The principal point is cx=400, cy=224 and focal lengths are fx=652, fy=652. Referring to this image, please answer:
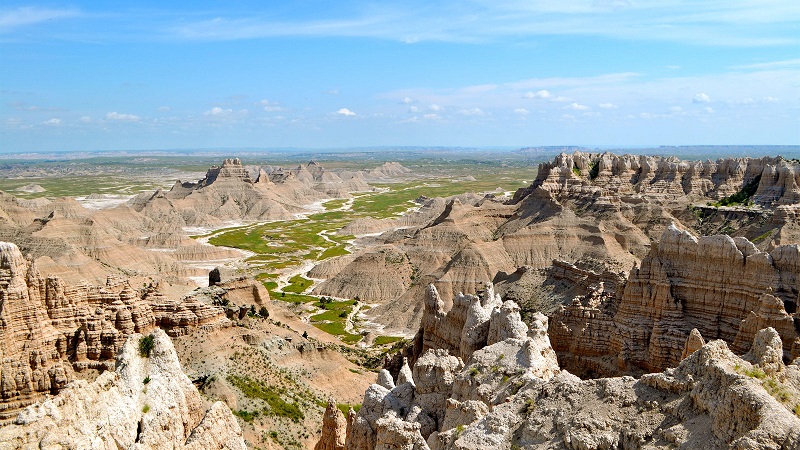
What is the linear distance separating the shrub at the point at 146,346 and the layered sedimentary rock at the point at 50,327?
701 cm

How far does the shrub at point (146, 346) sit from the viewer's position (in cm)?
2358

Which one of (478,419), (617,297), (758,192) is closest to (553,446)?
(478,419)

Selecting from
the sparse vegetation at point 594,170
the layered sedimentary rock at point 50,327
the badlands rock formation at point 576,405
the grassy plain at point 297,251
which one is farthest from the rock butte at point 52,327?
the sparse vegetation at point 594,170

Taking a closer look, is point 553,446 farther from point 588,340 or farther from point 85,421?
point 588,340

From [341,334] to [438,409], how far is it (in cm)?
5413

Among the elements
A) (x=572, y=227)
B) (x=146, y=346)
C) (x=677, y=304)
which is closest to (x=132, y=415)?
(x=146, y=346)

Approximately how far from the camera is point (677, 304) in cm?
3625

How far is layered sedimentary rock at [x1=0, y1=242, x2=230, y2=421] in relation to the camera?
2775 centimetres

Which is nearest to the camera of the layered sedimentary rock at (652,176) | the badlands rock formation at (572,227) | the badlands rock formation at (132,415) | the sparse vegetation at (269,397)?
the badlands rock formation at (132,415)

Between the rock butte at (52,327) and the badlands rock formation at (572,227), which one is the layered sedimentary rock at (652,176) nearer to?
the badlands rock formation at (572,227)

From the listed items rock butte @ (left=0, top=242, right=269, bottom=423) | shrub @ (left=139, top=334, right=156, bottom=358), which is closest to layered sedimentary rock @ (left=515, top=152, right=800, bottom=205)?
rock butte @ (left=0, top=242, right=269, bottom=423)

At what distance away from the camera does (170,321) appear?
1502 inches

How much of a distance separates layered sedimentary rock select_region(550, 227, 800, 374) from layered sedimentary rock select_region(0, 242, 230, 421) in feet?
80.0

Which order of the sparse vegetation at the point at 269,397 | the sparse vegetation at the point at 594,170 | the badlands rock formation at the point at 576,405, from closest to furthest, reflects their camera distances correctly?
the badlands rock formation at the point at 576,405 < the sparse vegetation at the point at 269,397 < the sparse vegetation at the point at 594,170
